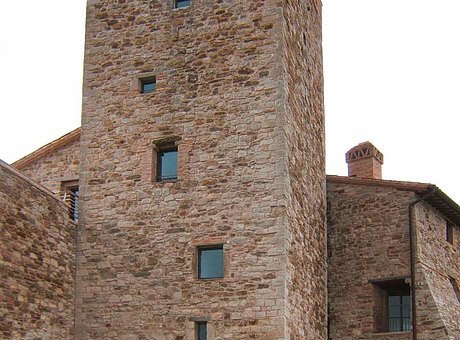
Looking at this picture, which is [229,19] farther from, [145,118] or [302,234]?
[302,234]

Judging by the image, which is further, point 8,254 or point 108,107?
point 108,107

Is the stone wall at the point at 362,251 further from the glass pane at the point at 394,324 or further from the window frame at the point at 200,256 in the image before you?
the window frame at the point at 200,256

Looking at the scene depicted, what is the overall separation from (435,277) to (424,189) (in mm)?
2149

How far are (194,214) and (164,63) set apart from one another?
3543 millimetres

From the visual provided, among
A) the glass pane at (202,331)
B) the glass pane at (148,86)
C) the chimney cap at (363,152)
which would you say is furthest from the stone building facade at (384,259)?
the glass pane at (148,86)

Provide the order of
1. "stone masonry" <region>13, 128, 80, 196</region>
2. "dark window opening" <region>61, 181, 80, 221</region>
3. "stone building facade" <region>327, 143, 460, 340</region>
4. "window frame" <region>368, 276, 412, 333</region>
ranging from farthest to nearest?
1. "stone masonry" <region>13, 128, 80, 196</region>
2. "dark window opening" <region>61, 181, 80, 221</region>
3. "window frame" <region>368, 276, 412, 333</region>
4. "stone building facade" <region>327, 143, 460, 340</region>

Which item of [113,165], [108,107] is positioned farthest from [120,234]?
[108,107]

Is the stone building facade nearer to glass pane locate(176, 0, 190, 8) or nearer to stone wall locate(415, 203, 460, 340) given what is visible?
stone wall locate(415, 203, 460, 340)

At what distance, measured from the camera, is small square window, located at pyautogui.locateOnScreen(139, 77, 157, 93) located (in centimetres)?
1832

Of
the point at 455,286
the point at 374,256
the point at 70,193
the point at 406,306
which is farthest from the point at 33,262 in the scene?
the point at 455,286

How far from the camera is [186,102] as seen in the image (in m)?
17.9

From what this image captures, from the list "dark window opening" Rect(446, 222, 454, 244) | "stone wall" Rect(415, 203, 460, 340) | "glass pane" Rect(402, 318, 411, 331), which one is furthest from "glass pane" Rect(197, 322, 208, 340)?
"dark window opening" Rect(446, 222, 454, 244)

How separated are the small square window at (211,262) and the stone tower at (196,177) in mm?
24

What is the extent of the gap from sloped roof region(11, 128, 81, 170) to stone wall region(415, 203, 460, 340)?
28.6ft
